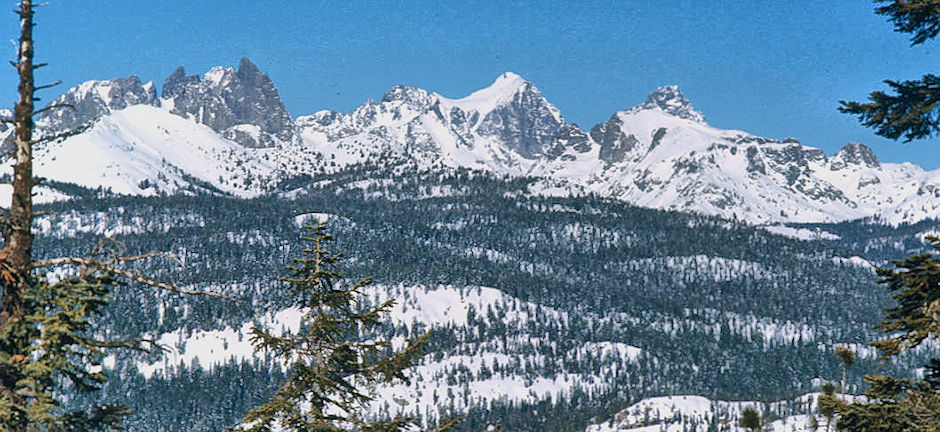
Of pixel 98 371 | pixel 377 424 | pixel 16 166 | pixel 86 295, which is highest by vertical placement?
pixel 16 166

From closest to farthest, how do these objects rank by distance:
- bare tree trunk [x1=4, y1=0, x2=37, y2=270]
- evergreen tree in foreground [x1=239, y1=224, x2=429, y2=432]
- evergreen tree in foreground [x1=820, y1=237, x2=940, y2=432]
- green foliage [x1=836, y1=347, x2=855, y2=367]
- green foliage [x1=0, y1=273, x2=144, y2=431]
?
green foliage [x1=0, y1=273, x2=144, y2=431] < bare tree trunk [x1=4, y1=0, x2=37, y2=270] < evergreen tree in foreground [x1=820, y1=237, x2=940, y2=432] < evergreen tree in foreground [x1=239, y1=224, x2=429, y2=432] < green foliage [x1=836, y1=347, x2=855, y2=367]

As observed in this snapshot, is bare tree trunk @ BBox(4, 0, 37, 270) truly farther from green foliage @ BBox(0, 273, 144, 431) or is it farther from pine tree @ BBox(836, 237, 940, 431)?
pine tree @ BBox(836, 237, 940, 431)

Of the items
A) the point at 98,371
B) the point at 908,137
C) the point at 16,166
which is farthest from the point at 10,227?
the point at 908,137

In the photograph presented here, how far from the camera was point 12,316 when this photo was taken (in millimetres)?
16312

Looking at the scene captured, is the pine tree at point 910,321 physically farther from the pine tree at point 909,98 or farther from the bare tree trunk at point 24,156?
the bare tree trunk at point 24,156

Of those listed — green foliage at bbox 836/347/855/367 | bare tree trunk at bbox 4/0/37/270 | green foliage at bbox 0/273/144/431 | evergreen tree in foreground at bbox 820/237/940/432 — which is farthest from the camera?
green foliage at bbox 836/347/855/367

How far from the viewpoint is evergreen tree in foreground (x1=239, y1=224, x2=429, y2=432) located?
72.3ft

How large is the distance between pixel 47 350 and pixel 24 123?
4032mm

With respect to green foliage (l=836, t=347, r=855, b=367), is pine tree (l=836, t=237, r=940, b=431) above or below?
above

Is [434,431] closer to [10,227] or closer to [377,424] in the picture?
[377,424]

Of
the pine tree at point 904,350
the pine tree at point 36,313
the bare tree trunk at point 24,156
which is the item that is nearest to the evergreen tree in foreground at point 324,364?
the pine tree at point 36,313

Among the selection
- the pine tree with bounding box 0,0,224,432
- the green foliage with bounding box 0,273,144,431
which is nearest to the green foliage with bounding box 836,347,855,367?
the pine tree with bounding box 0,0,224,432

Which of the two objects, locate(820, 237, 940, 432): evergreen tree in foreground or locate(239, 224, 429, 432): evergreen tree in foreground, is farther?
locate(239, 224, 429, 432): evergreen tree in foreground

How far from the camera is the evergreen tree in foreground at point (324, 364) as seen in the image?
22031 millimetres
